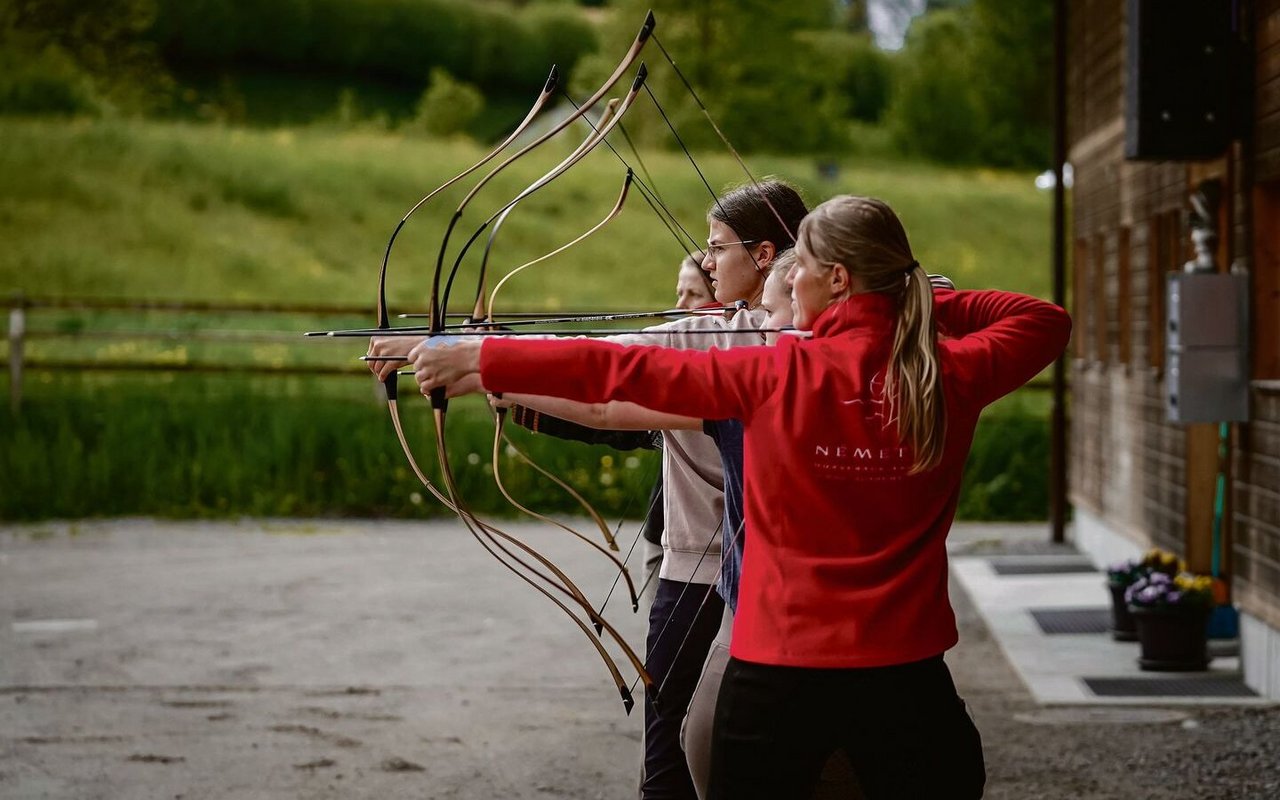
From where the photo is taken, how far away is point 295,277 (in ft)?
98.6

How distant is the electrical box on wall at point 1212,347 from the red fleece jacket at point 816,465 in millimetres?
5011

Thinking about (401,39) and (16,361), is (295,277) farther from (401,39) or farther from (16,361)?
(401,39)

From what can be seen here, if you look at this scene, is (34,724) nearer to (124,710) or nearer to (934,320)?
(124,710)

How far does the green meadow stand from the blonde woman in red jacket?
472 inches

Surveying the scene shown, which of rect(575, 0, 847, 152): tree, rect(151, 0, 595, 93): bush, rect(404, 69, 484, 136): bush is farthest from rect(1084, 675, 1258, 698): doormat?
rect(151, 0, 595, 93): bush

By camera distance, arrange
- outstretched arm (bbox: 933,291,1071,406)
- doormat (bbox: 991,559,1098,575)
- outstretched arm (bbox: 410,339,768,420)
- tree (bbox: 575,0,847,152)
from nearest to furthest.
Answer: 1. outstretched arm (bbox: 410,339,768,420)
2. outstretched arm (bbox: 933,291,1071,406)
3. doormat (bbox: 991,559,1098,575)
4. tree (bbox: 575,0,847,152)

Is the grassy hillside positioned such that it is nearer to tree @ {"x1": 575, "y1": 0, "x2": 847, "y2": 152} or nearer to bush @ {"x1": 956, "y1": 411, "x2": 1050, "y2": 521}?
tree @ {"x1": 575, "y1": 0, "x2": 847, "y2": 152}

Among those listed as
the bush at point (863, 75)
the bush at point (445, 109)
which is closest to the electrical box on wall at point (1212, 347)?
the bush at point (445, 109)

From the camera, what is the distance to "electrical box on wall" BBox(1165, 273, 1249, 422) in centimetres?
720

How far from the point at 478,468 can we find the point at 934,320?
1232 cm

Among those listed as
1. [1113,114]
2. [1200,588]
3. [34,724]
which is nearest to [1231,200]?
[1200,588]

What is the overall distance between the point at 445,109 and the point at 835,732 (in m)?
49.8

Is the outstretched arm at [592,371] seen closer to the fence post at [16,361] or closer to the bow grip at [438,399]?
the bow grip at [438,399]

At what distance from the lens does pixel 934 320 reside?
2539mm
